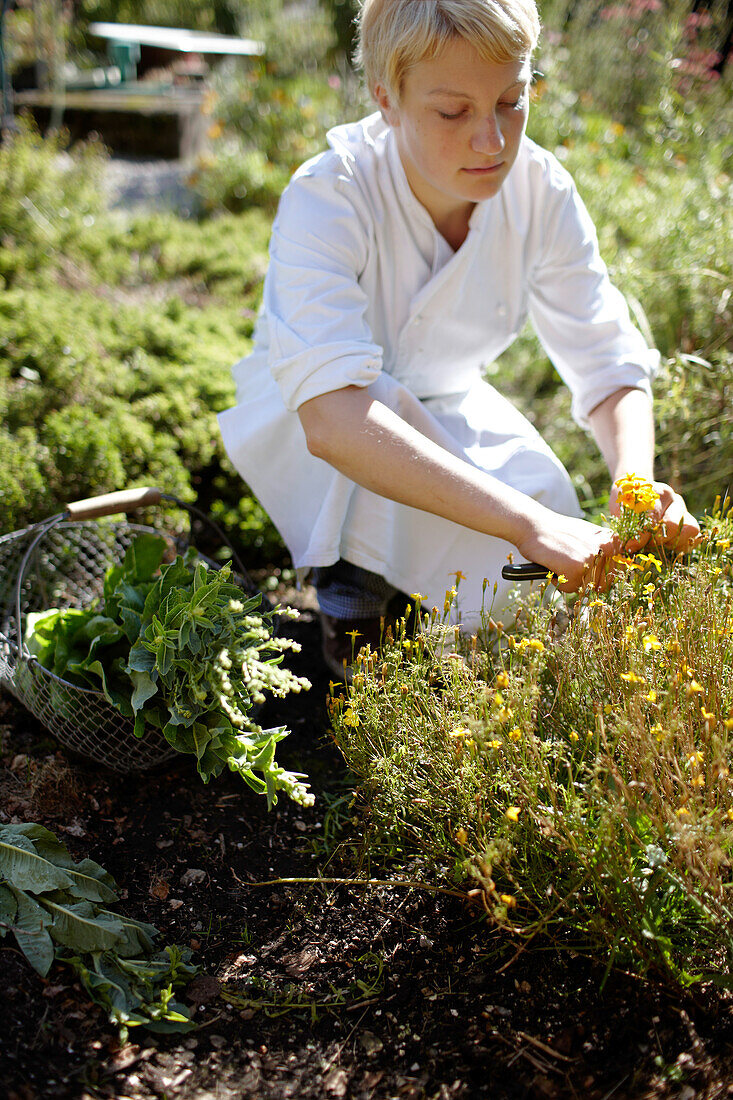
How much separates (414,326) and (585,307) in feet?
1.51

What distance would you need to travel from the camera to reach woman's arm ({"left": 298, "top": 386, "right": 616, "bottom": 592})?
1793 millimetres

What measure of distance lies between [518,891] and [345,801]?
64 cm

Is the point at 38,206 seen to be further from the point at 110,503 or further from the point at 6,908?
the point at 6,908

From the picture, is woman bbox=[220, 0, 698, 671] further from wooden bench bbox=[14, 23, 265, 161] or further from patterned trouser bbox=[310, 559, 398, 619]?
wooden bench bbox=[14, 23, 265, 161]

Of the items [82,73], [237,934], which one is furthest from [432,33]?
[82,73]

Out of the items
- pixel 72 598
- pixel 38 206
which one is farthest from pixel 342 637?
pixel 38 206

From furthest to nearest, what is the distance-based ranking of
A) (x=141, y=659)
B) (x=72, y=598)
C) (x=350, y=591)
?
(x=72, y=598) < (x=350, y=591) < (x=141, y=659)

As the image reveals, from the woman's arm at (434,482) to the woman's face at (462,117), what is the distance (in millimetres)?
533

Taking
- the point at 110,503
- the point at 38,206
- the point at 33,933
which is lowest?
the point at 33,933

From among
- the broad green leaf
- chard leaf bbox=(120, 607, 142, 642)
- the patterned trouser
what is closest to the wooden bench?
the patterned trouser

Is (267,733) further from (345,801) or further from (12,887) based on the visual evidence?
(12,887)

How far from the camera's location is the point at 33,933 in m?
1.53

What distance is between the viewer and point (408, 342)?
A: 232cm

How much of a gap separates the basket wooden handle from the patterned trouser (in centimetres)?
48
